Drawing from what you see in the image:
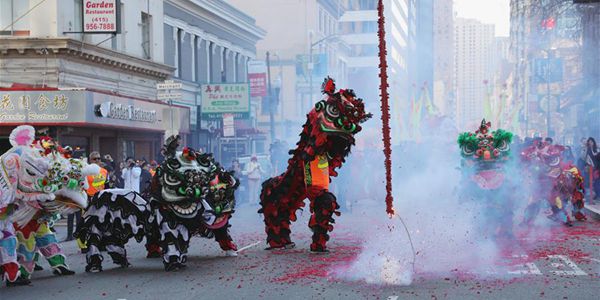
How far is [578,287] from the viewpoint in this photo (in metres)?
10.4

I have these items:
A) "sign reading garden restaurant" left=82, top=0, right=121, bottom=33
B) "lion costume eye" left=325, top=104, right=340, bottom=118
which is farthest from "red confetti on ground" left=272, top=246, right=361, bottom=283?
"sign reading garden restaurant" left=82, top=0, right=121, bottom=33

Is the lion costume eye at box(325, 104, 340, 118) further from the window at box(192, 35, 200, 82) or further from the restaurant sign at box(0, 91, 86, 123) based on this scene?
the window at box(192, 35, 200, 82)

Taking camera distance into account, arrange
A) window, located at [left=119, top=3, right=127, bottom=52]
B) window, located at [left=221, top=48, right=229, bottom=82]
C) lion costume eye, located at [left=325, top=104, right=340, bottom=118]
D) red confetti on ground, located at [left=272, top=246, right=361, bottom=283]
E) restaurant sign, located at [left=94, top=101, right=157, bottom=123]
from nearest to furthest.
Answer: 1. red confetti on ground, located at [left=272, top=246, right=361, bottom=283]
2. lion costume eye, located at [left=325, top=104, right=340, bottom=118]
3. restaurant sign, located at [left=94, top=101, right=157, bottom=123]
4. window, located at [left=119, top=3, right=127, bottom=52]
5. window, located at [left=221, top=48, right=229, bottom=82]

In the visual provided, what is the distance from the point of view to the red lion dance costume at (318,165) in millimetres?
14180

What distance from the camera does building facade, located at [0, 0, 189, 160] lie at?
26.4 metres

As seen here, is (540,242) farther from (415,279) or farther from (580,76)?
(580,76)

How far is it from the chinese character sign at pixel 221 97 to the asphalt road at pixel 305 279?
81.1 ft

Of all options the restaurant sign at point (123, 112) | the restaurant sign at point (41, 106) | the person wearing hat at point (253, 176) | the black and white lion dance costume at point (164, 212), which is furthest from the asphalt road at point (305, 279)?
the person wearing hat at point (253, 176)

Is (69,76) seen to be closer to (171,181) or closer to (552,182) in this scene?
(552,182)

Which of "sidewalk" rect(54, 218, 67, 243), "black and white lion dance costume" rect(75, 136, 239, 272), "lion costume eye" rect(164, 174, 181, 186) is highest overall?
"lion costume eye" rect(164, 174, 181, 186)

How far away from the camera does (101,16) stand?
1046 inches

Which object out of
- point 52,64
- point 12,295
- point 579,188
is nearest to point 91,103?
point 52,64

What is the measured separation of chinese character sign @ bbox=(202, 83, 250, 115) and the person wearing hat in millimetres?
9944

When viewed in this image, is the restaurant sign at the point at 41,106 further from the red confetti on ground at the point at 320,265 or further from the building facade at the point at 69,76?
the red confetti on ground at the point at 320,265
